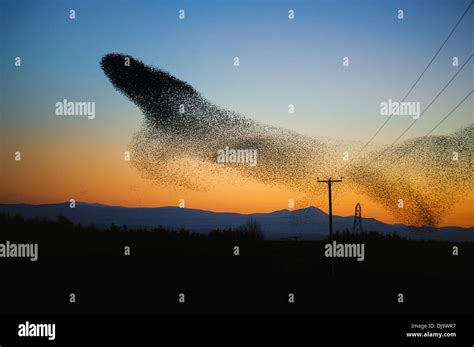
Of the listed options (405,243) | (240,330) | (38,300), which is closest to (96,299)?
(38,300)

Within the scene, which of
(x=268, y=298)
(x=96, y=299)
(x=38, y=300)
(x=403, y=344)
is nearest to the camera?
(x=403, y=344)

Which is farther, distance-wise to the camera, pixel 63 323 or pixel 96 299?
pixel 96 299

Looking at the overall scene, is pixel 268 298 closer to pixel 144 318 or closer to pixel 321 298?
pixel 321 298

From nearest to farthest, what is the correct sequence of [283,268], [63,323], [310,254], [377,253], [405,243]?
[63,323], [283,268], [310,254], [377,253], [405,243]

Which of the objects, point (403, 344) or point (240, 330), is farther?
point (240, 330)

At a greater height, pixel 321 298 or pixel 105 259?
pixel 105 259

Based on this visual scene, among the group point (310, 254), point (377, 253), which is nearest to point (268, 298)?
point (310, 254)

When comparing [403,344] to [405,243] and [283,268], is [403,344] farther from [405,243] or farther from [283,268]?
[405,243]
